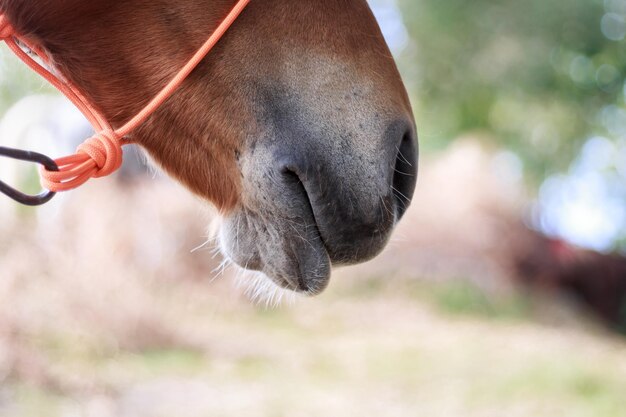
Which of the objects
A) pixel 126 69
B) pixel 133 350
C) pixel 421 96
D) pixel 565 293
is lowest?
pixel 565 293

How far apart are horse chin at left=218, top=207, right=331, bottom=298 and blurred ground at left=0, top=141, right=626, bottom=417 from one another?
293 mm

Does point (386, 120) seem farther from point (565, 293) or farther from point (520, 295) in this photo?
point (565, 293)

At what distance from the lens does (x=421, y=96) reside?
30.2ft

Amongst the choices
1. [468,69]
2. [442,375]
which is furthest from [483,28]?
[442,375]

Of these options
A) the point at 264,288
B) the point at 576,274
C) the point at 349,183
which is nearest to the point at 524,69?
the point at 576,274

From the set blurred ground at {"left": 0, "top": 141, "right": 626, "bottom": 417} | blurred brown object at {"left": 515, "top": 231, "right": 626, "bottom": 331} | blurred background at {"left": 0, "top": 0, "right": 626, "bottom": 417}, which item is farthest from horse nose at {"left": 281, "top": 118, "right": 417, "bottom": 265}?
blurred brown object at {"left": 515, "top": 231, "right": 626, "bottom": 331}

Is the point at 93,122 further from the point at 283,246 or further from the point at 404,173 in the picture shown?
the point at 404,173

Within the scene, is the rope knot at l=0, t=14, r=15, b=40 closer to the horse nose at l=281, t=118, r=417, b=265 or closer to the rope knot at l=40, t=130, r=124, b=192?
the rope knot at l=40, t=130, r=124, b=192

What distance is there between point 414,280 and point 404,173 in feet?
24.8

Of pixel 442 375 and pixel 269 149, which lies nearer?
pixel 269 149

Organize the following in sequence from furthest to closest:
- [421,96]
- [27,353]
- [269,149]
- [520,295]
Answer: [421,96] → [520,295] → [27,353] → [269,149]

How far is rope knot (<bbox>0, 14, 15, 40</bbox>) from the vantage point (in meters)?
1.10

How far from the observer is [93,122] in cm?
119

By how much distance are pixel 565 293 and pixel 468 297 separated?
1.51m
